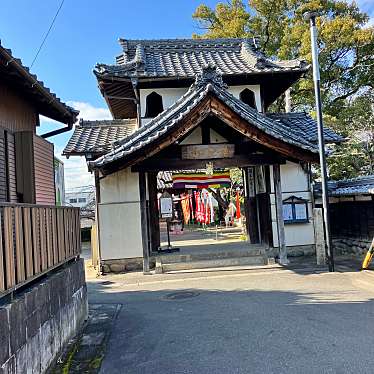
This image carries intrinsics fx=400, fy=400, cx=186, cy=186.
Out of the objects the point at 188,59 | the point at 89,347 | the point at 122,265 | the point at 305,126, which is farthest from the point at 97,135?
the point at 89,347

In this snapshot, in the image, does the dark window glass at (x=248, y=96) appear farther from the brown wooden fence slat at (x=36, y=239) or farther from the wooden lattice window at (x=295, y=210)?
the brown wooden fence slat at (x=36, y=239)

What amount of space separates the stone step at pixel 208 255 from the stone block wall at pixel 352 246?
3.41m

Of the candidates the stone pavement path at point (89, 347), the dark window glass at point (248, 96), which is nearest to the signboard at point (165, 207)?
the dark window glass at point (248, 96)

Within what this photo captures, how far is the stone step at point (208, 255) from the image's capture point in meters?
13.3

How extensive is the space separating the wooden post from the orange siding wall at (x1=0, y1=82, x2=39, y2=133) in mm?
7547

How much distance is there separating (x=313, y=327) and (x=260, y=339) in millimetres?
1035

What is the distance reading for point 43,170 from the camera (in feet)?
28.4

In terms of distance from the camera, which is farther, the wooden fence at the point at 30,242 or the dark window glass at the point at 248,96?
the dark window glass at the point at 248,96

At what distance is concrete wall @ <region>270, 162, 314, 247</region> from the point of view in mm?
14062

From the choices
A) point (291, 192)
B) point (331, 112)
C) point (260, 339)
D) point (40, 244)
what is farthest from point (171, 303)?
point (331, 112)

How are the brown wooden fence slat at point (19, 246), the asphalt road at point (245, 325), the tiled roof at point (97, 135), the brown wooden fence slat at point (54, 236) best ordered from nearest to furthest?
the brown wooden fence slat at point (19, 246) < the asphalt road at point (245, 325) < the brown wooden fence slat at point (54, 236) < the tiled roof at point (97, 135)

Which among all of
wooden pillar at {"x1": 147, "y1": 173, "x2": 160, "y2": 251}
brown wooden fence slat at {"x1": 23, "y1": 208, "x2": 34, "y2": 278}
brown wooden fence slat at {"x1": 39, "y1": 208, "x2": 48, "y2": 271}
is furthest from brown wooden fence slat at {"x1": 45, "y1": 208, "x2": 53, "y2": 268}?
wooden pillar at {"x1": 147, "y1": 173, "x2": 160, "y2": 251}

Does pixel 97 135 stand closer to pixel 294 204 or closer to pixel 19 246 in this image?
pixel 294 204

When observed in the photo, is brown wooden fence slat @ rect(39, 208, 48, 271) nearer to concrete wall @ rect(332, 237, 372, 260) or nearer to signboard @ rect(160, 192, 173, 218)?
signboard @ rect(160, 192, 173, 218)
